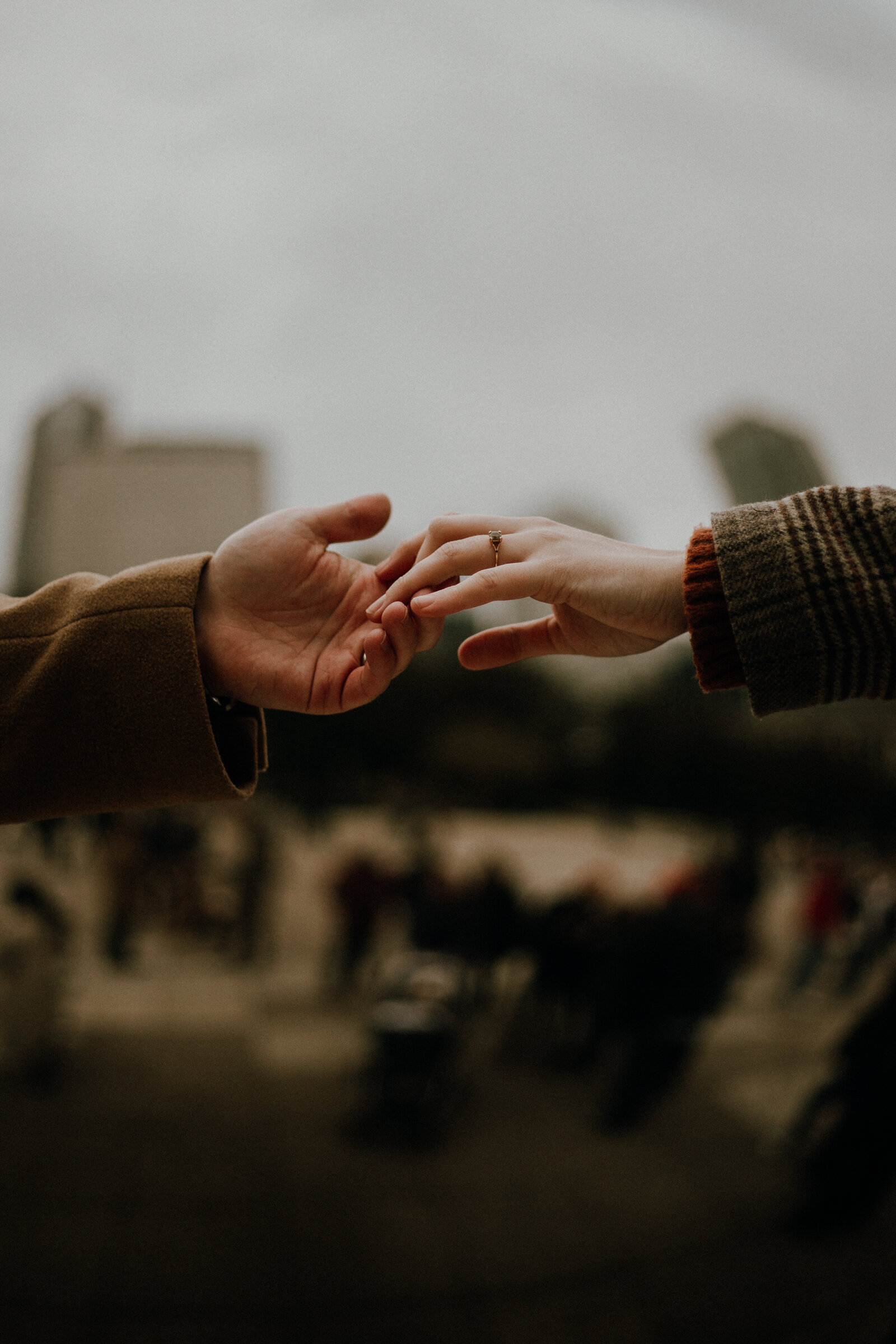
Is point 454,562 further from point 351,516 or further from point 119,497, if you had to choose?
point 119,497

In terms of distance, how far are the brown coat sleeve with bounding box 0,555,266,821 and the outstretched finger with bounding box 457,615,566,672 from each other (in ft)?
1.01

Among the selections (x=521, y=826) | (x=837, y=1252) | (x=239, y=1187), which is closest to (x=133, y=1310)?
(x=239, y=1187)

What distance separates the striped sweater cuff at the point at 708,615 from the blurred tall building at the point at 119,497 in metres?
1.08

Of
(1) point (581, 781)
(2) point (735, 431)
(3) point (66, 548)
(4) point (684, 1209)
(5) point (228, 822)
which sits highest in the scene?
(2) point (735, 431)

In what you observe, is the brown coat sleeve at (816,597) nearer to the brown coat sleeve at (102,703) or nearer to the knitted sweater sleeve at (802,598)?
the knitted sweater sleeve at (802,598)

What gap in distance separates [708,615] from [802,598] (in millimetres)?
86

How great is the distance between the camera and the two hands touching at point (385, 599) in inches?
31.5

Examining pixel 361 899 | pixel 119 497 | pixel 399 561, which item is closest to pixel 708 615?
pixel 399 561

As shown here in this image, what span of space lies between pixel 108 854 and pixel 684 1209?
3.81 meters

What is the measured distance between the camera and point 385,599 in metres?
0.87

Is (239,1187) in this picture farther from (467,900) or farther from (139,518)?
(139,518)

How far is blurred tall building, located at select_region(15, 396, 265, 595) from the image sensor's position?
172 cm

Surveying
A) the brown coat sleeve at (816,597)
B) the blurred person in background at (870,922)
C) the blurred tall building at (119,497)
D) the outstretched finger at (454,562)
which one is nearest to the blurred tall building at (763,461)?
the brown coat sleeve at (816,597)

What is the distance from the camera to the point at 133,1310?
116 inches
